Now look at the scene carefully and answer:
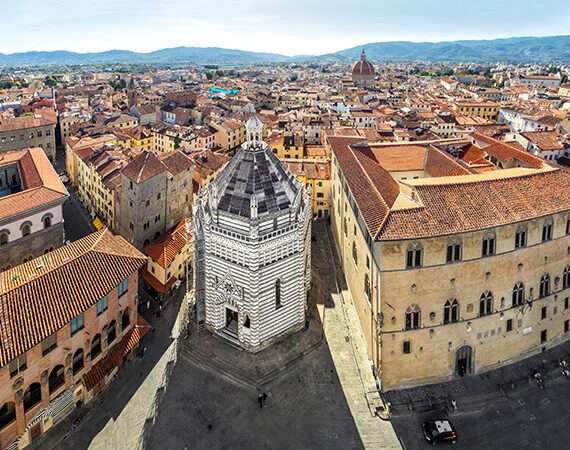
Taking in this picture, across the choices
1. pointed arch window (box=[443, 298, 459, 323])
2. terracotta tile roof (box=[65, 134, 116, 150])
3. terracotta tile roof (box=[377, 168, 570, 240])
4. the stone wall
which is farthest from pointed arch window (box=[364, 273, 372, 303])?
terracotta tile roof (box=[65, 134, 116, 150])

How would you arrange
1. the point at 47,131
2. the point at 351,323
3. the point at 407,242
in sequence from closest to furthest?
the point at 407,242
the point at 351,323
the point at 47,131

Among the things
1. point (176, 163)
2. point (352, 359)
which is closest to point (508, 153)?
point (352, 359)

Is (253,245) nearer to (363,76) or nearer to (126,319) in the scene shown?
(126,319)

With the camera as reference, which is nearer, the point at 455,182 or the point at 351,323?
the point at 455,182

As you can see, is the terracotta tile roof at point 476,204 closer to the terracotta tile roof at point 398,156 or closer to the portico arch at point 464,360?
the portico arch at point 464,360

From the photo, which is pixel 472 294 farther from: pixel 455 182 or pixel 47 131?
pixel 47 131

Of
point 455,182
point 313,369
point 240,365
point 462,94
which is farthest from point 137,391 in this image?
point 462,94

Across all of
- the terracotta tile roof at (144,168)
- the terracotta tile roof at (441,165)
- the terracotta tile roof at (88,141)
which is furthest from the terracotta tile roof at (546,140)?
the terracotta tile roof at (88,141)
